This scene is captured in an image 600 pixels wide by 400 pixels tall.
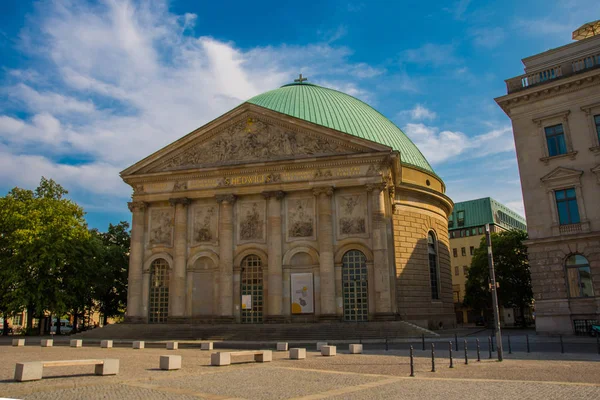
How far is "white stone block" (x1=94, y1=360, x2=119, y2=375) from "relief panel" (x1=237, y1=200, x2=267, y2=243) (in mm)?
24819

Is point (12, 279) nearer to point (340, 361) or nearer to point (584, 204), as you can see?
point (340, 361)

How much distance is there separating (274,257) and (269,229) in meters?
2.32

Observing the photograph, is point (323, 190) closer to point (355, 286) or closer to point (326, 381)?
point (355, 286)

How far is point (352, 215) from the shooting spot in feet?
129

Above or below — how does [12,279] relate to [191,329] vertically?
above

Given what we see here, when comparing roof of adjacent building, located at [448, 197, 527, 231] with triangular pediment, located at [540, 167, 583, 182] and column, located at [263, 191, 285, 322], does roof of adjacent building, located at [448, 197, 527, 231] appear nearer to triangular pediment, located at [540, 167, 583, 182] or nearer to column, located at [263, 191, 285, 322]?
triangular pediment, located at [540, 167, 583, 182]

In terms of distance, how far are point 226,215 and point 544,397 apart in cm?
3208

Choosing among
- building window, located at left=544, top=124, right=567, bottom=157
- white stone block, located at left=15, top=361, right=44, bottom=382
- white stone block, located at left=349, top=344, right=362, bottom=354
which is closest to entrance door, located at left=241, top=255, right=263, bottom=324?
white stone block, located at left=349, top=344, right=362, bottom=354

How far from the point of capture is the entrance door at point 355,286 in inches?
1503

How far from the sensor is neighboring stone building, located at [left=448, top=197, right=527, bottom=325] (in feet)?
276

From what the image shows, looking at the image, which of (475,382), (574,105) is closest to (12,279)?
(475,382)

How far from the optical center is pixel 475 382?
13812 mm

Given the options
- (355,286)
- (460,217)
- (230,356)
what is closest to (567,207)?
(355,286)

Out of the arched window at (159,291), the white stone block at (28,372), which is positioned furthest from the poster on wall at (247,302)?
the white stone block at (28,372)
